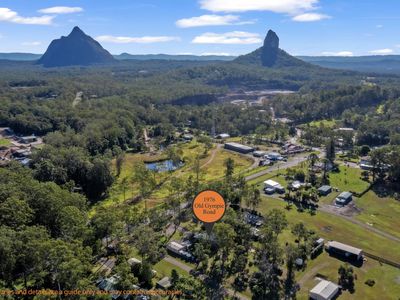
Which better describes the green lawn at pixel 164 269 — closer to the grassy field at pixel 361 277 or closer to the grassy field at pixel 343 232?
the grassy field at pixel 361 277

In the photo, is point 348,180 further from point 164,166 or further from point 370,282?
point 164,166

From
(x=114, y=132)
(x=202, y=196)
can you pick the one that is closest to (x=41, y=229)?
(x=202, y=196)

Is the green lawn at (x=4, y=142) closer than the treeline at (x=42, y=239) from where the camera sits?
No

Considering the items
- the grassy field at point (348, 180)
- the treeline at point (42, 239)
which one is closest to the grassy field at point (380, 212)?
the grassy field at point (348, 180)

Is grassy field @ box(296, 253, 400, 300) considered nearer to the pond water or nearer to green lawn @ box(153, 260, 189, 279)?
green lawn @ box(153, 260, 189, 279)

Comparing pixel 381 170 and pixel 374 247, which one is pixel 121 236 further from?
pixel 381 170

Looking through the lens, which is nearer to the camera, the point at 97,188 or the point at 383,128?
the point at 97,188

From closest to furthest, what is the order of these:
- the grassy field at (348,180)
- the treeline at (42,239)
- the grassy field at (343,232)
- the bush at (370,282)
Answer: the treeline at (42,239) < the bush at (370,282) < the grassy field at (343,232) < the grassy field at (348,180)
